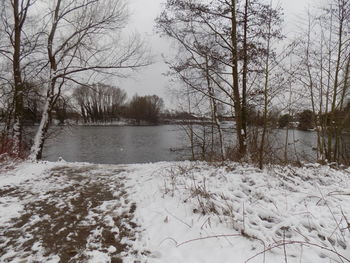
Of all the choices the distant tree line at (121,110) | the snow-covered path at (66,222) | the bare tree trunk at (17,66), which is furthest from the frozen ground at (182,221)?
the distant tree line at (121,110)

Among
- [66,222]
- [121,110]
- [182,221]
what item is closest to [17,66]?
[66,222]

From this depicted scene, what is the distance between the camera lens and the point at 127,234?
279 centimetres

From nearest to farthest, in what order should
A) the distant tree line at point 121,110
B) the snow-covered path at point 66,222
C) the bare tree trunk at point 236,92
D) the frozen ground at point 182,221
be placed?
the frozen ground at point 182,221, the snow-covered path at point 66,222, the bare tree trunk at point 236,92, the distant tree line at point 121,110

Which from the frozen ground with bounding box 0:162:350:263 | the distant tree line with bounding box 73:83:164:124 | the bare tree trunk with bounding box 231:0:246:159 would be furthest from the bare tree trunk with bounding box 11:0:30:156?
the distant tree line with bounding box 73:83:164:124

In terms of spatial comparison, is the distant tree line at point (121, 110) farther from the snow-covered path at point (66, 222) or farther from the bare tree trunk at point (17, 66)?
the snow-covered path at point (66, 222)

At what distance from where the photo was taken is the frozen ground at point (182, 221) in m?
2.22

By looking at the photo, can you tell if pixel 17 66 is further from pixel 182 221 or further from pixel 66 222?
pixel 182 221

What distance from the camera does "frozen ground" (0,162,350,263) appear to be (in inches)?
87.4

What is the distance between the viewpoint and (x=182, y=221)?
117 inches

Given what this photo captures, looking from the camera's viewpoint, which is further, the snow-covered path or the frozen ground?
the snow-covered path

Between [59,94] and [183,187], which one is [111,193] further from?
[59,94]

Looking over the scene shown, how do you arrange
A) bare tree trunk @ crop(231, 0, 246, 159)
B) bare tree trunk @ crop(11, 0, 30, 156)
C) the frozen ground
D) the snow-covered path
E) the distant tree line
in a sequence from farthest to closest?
the distant tree line
bare tree trunk @ crop(11, 0, 30, 156)
bare tree trunk @ crop(231, 0, 246, 159)
the snow-covered path
the frozen ground

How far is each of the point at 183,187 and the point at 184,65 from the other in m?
4.90

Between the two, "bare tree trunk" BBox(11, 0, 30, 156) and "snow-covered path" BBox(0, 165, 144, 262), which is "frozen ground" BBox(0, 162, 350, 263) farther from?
"bare tree trunk" BBox(11, 0, 30, 156)
